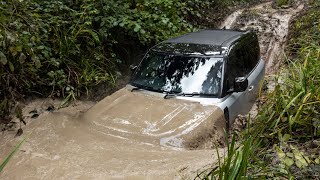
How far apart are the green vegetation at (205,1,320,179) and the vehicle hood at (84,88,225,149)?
0.53 m

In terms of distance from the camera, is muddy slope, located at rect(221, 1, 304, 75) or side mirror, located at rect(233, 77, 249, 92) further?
muddy slope, located at rect(221, 1, 304, 75)

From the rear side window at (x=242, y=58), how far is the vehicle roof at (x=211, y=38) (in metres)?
0.14

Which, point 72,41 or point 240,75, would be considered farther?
point 72,41

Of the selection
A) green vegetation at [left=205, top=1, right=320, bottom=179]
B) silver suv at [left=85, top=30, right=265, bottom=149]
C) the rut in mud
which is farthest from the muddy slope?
the rut in mud

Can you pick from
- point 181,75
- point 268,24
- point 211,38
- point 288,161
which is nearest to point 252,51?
point 211,38

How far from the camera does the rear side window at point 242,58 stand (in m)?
4.91

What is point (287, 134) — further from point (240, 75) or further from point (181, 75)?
point (240, 75)

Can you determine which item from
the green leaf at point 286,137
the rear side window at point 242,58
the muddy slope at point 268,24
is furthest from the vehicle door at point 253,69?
the green leaf at point 286,137

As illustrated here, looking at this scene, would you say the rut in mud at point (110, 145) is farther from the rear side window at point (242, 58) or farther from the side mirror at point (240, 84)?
the rear side window at point (242, 58)

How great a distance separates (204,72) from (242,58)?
3.38 feet

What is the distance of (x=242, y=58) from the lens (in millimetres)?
5520

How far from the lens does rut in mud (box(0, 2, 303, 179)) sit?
3.24 meters

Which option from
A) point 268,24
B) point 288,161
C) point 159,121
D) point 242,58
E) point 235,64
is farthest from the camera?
point 268,24

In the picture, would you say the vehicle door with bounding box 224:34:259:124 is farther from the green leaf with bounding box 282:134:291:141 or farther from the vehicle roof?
the green leaf with bounding box 282:134:291:141
